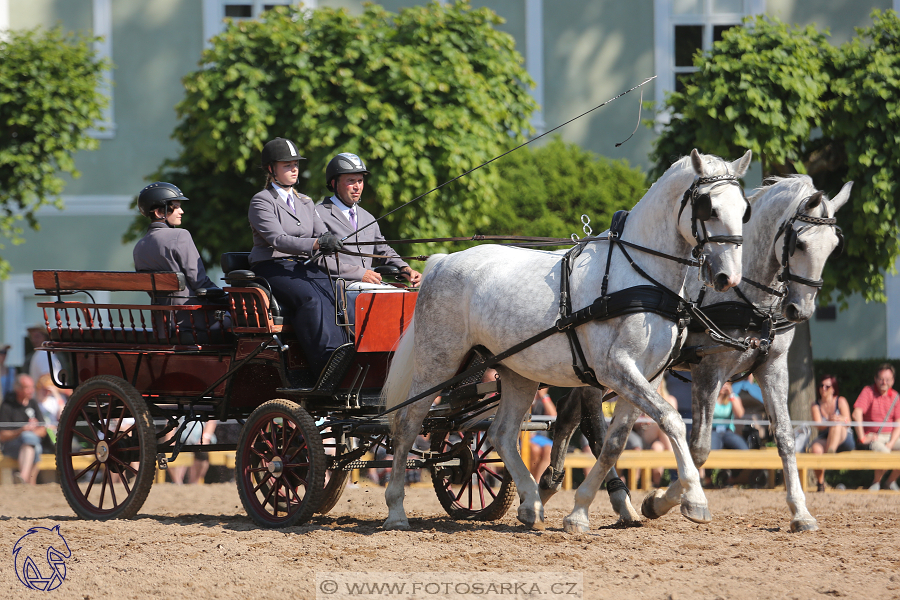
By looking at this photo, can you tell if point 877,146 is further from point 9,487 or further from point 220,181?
point 9,487

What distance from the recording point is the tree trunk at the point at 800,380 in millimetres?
11047

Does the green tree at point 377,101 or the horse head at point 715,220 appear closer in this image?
the horse head at point 715,220

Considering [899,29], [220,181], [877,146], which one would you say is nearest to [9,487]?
[220,181]

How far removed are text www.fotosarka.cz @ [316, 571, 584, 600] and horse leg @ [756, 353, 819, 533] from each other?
2.00 m

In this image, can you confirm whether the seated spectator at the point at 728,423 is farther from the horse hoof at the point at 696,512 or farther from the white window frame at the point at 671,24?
the white window frame at the point at 671,24

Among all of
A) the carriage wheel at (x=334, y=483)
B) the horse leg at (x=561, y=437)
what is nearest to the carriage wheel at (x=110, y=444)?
the carriage wheel at (x=334, y=483)

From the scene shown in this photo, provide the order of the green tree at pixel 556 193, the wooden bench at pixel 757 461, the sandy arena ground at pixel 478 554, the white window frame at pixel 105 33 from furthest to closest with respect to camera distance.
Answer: the white window frame at pixel 105 33
the green tree at pixel 556 193
the wooden bench at pixel 757 461
the sandy arena ground at pixel 478 554

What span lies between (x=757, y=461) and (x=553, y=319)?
15.3 ft

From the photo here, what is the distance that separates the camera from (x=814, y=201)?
6.21 meters

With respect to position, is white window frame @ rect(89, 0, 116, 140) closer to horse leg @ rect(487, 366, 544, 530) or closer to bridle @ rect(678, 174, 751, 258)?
horse leg @ rect(487, 366, 544, 530)

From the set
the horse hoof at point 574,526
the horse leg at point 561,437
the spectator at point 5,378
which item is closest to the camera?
the horse hoof at point 574,526

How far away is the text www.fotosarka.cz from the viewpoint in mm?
4395

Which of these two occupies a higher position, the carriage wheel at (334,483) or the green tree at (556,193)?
the green tree at (556,193)

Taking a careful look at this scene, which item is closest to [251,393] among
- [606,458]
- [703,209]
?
[606,458]
